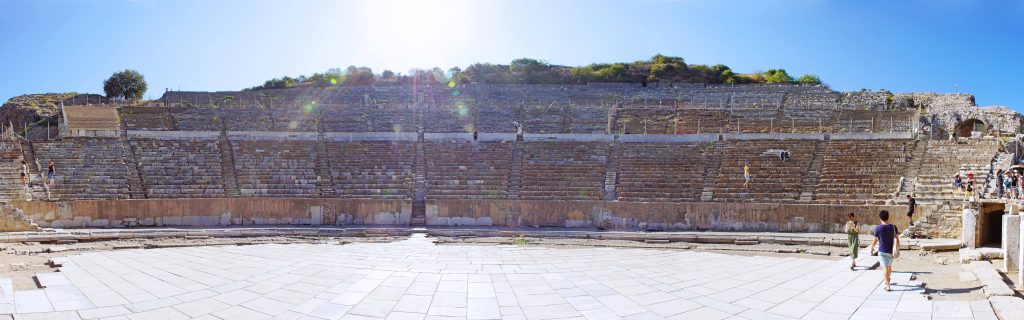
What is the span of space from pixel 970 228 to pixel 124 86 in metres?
42.2

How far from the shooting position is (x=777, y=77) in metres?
41.0

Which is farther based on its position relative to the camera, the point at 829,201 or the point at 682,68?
the point at 682,68

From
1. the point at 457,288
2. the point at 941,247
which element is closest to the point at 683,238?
the point at 941,247

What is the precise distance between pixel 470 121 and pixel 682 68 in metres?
20.3

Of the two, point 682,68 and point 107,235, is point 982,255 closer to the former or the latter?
point 107,235

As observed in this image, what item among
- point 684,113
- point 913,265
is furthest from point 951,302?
point 684,113

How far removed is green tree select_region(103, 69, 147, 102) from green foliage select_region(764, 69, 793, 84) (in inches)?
1579

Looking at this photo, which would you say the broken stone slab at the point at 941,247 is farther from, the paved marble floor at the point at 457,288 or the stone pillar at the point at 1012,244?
the stone pillar at the point at 1012,244

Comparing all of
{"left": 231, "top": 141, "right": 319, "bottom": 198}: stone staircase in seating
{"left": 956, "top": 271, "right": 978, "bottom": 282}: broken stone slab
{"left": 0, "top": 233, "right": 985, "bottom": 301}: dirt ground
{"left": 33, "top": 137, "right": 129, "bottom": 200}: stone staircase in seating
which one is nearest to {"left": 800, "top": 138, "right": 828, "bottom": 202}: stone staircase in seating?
{"left": 0, "top": 233, "right": 985, "bottom": 301}: dirt ground

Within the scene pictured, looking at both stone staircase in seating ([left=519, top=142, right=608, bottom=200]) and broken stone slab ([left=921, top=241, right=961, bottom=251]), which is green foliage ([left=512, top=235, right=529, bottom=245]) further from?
broken stone slab ([left=921, top=241, right=961, bottom=251])

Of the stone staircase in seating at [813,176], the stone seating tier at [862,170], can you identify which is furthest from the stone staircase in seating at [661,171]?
the stone seating tier at [862,170]

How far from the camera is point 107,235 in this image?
16062 millimetres

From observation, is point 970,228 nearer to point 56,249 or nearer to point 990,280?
point 990,280

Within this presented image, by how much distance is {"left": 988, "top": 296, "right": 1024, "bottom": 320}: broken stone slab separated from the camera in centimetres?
728
